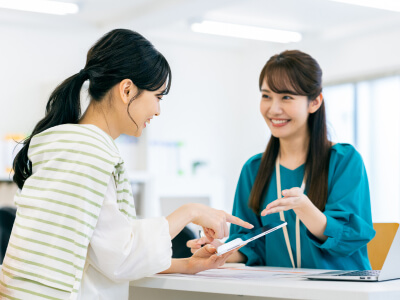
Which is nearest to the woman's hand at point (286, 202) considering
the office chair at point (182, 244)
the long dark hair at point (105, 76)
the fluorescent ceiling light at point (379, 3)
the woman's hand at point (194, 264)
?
the woman's hand at point (194, 264)

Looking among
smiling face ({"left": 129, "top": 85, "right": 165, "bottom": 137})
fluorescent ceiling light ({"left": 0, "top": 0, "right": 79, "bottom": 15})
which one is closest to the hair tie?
smiling face ({"left": 129, "top": 85, "right": 165, "bottom": 137})

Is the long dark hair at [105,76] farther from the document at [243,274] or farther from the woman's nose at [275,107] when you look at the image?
the woman's nose at [275,107]

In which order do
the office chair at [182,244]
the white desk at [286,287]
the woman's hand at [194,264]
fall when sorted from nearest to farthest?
the white desk at [286,287] → the woman's hand at [194,264] → the office chair at [182,244]

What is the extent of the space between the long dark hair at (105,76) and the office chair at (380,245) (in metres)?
1.01

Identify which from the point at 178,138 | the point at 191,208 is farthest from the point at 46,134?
the point at 178,138

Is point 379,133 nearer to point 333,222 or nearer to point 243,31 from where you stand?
point 243,31

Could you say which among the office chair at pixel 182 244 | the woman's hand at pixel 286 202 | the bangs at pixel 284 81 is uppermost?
the bangs at pixel 284 81

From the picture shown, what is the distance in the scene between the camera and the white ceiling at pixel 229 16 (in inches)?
230

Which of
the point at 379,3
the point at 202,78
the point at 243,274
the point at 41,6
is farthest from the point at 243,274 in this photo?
the point at 202,78

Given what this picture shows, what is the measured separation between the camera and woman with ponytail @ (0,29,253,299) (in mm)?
1412

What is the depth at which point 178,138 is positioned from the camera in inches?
298

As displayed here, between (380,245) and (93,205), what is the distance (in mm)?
1166

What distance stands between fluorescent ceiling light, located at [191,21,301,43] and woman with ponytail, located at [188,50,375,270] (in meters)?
4.23

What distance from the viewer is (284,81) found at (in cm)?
218
